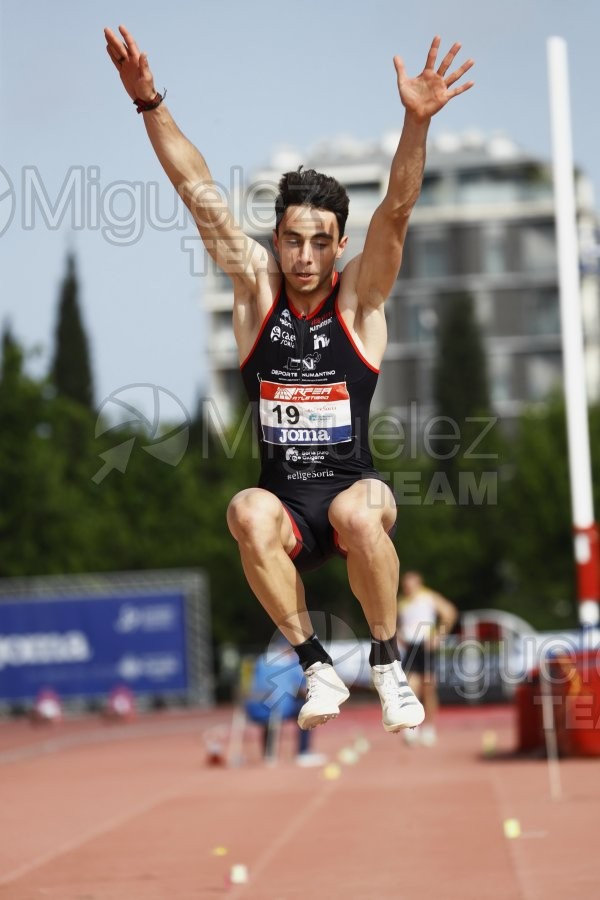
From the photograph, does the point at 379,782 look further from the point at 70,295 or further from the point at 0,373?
the point at 70,295

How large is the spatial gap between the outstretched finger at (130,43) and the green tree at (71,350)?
49372 millimetres

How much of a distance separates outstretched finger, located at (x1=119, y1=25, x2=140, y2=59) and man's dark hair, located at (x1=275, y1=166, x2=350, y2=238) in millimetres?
868

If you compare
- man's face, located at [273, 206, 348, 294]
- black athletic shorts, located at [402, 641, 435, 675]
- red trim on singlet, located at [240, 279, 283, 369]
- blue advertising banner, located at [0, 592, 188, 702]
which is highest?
man's face, located at [273, 206, 348, 294]

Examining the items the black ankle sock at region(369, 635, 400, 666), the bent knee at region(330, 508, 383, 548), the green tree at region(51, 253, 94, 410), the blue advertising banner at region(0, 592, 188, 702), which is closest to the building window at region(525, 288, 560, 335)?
the green tree at region(51, 253, 94, 410)

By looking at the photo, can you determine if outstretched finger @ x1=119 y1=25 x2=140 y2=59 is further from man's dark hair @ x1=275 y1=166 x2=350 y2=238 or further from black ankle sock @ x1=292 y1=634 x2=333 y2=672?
black ankle sock @ x1=292 y1=634 x2=333 y2=672

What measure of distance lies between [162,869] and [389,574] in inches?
120

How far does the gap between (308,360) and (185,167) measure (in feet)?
3.35

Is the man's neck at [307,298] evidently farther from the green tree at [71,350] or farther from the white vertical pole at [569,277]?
the green tree at [71,350]

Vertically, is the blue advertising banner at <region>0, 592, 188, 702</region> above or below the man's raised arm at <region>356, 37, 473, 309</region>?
below

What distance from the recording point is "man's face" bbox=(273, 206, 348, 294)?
6.66 metres

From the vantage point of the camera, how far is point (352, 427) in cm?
681

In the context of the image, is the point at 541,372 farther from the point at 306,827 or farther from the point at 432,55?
the point at 432,55

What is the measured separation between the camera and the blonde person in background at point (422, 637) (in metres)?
17.1

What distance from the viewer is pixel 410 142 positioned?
21.3ft
